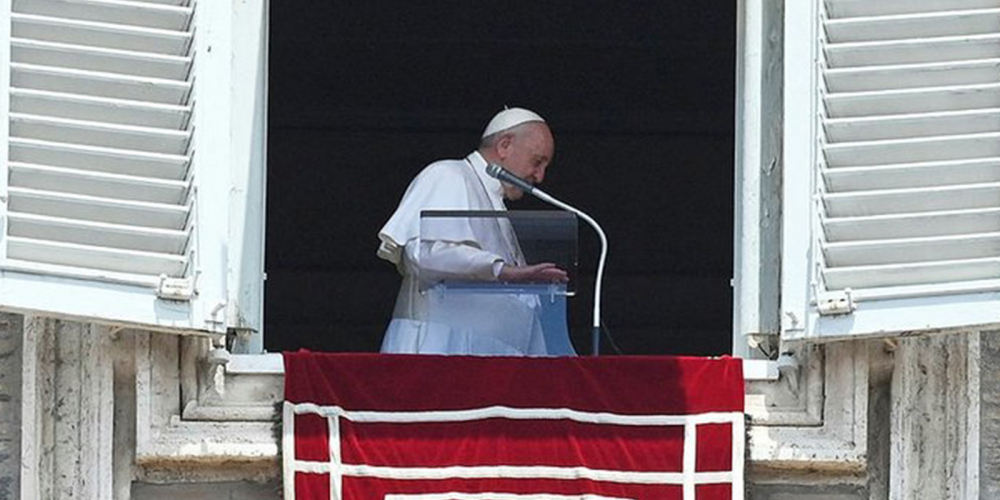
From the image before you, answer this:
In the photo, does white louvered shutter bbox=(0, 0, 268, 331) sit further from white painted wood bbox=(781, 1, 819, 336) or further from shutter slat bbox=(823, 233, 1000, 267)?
shutter slat bbox=(823, 233, 1000, 267)

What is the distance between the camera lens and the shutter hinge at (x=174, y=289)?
24.7ft

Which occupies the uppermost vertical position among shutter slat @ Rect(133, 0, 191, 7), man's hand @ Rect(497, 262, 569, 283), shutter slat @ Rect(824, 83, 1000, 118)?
shutter slat @ Rect(133, 0, 191, 7)

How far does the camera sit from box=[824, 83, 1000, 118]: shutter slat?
770 cm

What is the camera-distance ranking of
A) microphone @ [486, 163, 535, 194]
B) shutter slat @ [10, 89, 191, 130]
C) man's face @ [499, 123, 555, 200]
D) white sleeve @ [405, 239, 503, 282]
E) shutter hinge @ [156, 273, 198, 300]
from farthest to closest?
man's face @ [499, 123, 555, 200] < microphone @ [486, 163, 535, 194] < white sleeve @ [405, 239, 503, 282] < shutter slat @ [10, 89, 191, 130] < shutter hinge @ [156, 273, 198, 300]

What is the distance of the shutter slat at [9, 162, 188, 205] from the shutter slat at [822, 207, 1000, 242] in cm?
139

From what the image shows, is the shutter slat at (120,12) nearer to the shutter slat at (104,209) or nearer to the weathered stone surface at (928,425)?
the shutter slat at (104,209)

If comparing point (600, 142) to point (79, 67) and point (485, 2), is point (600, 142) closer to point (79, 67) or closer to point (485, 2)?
point (485, 2)

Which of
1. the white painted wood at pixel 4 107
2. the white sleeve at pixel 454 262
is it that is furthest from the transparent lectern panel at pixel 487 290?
the white painted wood at pixel 4 107

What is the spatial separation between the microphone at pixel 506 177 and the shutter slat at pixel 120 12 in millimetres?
1161

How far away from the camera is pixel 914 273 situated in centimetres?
762

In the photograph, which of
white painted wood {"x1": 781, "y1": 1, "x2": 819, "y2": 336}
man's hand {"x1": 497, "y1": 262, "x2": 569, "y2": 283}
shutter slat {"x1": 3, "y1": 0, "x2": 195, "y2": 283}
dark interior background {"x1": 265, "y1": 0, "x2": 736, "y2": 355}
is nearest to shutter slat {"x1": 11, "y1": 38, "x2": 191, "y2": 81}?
shutter slat {"x1": 3, "y1": 0, "x2": 195, "y2": 283}

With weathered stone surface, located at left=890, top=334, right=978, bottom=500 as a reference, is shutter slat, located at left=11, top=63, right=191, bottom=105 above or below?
above

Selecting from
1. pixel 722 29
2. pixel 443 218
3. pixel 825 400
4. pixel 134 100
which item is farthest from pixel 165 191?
pixel 722 29

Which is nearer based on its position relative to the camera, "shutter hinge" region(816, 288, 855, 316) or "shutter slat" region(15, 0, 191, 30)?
"shutter hinge" region(816, 288, 855, 316)
